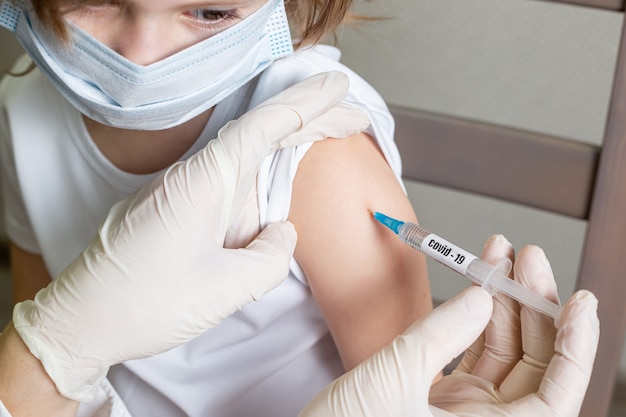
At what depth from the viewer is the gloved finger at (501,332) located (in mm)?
920

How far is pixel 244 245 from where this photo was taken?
0.99 metres

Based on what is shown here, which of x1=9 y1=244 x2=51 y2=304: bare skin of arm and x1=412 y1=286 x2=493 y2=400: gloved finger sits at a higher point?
x1=412 y1=286 x2=493 y2=400: gloved finger

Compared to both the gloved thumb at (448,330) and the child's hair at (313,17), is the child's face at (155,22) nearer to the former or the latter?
the child's hair at (313,17)

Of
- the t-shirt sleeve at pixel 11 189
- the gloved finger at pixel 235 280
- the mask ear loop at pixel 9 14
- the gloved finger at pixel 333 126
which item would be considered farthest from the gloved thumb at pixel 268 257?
the t-shirt sleeve at pixel 11 189

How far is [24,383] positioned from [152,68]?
383 millimetres

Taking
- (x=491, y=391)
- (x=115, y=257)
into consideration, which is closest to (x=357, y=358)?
(x=491, y=391)

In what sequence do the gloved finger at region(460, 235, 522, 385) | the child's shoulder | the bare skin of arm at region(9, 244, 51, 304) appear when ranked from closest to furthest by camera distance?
the gloved finger at region(460, 235, 522, 385), the child's shoulder, the bare skin of arm at region(9, 244, 51, 304)

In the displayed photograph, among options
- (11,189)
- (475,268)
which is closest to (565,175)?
(475,268)

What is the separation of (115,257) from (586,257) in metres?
0.64

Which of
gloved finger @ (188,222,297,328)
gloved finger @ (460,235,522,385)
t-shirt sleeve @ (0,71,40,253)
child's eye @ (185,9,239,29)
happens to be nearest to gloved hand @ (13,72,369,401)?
gloved finger @ (188,222,297,328)

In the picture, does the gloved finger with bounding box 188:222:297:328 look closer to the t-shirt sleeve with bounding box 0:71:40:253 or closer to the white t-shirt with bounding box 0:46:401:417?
the white t-shirt with bounding box 0:46:401:417

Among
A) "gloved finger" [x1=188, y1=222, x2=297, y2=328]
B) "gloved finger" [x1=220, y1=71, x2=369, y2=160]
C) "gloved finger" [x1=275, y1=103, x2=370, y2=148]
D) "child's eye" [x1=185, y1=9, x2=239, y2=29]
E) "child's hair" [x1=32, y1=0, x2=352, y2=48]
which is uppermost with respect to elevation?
"child's eye" [x1=185, y1=9, x2=239, y2=29]

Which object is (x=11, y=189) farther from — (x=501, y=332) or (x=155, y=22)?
(x=501, y=332)

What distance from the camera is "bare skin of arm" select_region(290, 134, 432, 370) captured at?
0.98 metres
